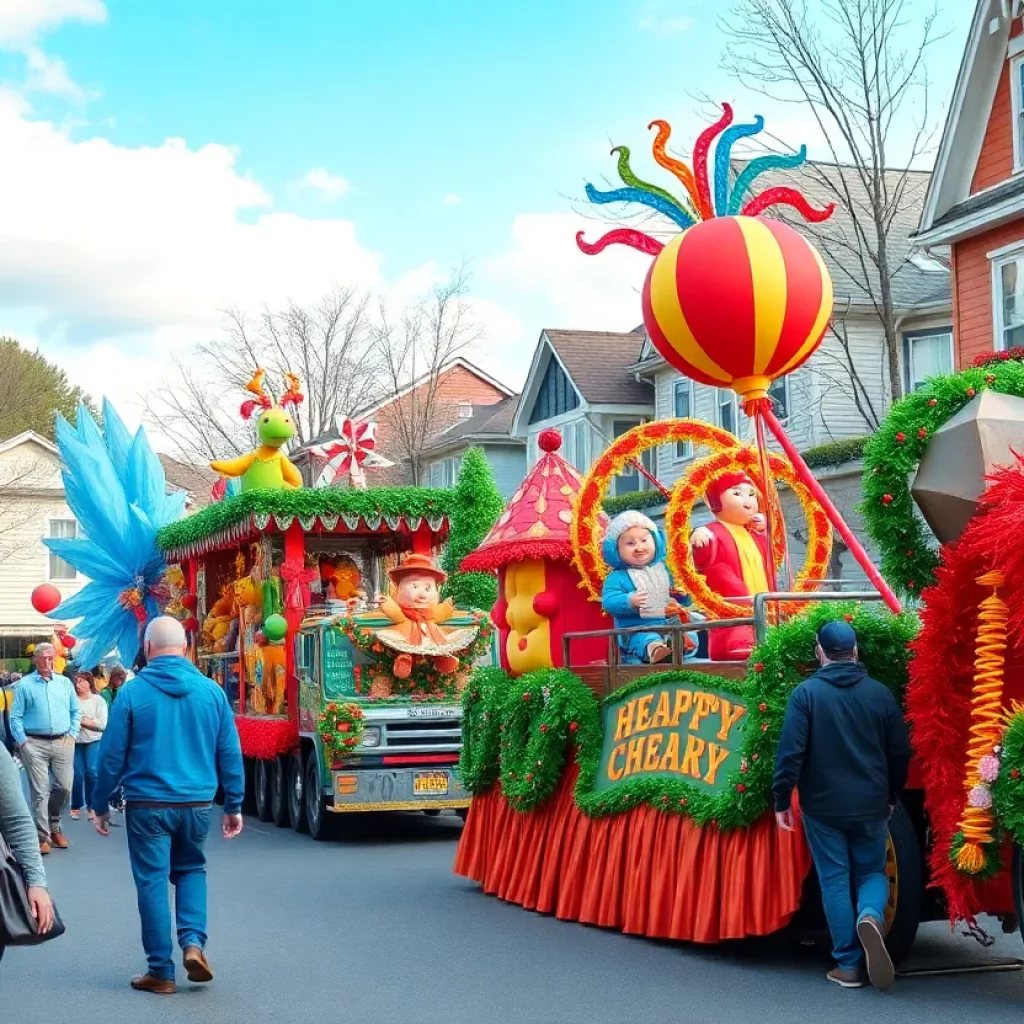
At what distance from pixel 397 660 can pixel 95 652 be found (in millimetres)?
8927

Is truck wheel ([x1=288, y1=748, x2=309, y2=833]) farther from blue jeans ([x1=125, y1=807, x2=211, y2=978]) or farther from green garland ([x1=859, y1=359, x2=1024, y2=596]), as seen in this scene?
green garland ([x1=859, y1=359, x2=1024, y2=596])

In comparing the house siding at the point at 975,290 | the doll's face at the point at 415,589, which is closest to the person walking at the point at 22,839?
the doll's face at the point at 415,589

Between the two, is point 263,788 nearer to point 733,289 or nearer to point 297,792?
point 297,792

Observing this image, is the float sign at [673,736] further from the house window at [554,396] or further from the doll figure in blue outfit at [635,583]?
the house window at [554,396]

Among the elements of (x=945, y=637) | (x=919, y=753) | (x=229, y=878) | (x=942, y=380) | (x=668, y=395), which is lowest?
(x=229, y=878)

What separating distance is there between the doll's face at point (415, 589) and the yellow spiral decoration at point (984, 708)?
897 cm

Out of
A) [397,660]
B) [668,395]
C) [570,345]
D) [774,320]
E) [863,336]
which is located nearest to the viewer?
[774,320]

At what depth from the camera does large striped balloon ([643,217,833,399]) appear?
8.48 metres

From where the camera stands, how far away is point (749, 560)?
9.98m

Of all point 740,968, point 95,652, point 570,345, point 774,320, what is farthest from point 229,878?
point 570,345

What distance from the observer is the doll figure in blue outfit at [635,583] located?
10.1 meters

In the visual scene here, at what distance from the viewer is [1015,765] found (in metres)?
6.42

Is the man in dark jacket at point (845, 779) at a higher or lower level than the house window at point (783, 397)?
lower

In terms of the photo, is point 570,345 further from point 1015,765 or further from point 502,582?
point 1015,765
